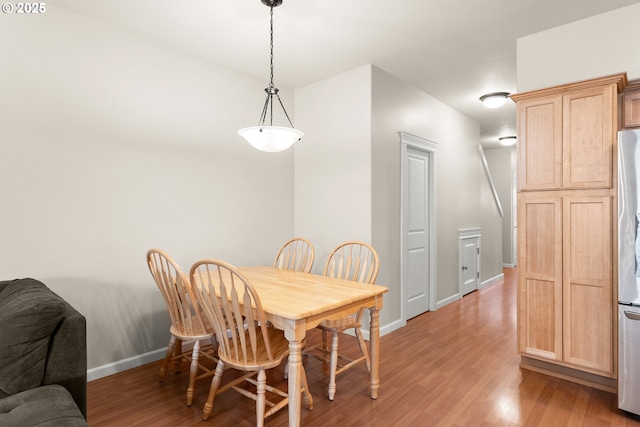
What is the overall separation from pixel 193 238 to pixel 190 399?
1359 millimetres

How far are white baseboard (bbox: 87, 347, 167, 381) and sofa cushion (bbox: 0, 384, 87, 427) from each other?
1.30 meters

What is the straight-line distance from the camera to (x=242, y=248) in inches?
138

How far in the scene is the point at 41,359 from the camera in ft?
4.82

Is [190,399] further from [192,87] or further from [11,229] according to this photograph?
[192,87]

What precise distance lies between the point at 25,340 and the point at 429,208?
3841 mm

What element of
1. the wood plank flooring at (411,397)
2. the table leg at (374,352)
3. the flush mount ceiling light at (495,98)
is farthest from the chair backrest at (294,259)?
the flush mount ceiling light at (495,98)

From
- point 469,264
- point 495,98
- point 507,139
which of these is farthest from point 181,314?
point 507,139

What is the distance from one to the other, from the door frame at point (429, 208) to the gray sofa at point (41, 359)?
294cm

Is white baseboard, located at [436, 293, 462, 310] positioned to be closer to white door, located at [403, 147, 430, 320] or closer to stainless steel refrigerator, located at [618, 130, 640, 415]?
white door, located at [403, 147, 430, 320]

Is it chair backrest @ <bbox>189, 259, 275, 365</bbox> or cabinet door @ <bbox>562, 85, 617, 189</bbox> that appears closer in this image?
chair backrest @ <bbox>189, 259, 275, 365</bbox>

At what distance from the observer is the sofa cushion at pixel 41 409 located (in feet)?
3.87

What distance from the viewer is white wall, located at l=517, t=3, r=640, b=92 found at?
2.46 metres

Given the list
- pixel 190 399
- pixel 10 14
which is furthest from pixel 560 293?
pixel 10 14

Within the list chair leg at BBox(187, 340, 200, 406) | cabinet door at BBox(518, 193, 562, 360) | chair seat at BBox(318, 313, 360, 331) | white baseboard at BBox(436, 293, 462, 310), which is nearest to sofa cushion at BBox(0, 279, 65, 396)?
chair leg at BBox(187, 340, 200, 406)
